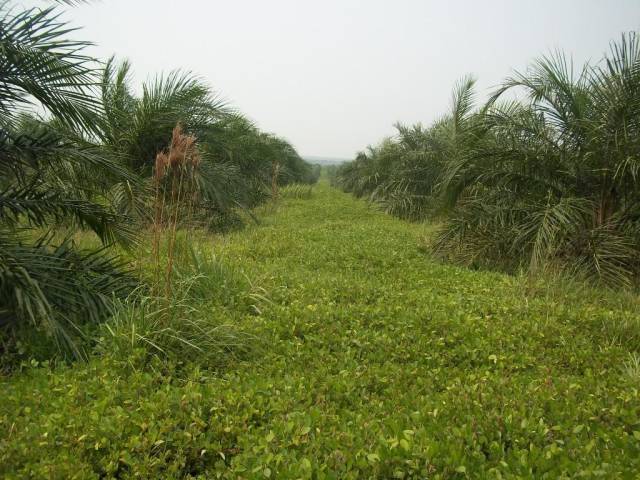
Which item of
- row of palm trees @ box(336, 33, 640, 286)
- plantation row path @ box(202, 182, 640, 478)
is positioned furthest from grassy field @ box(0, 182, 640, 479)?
row of palm trees @ box(336, 33, 640, 286)

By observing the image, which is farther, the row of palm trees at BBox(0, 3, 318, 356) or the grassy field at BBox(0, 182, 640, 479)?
the row of palm trees at BBox(0, 3, 318, 356)

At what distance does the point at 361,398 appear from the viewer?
8.93ft

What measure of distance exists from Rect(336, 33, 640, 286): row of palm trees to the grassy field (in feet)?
3.45

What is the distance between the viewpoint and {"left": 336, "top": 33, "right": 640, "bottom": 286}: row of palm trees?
17.6 feet

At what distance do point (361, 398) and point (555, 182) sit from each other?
4.70m

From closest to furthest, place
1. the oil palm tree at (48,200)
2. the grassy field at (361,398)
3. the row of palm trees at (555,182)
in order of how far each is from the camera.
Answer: the grassy field at (361,398)
the oil palm tree at (48,200)
the row of palm trees at (555,182)

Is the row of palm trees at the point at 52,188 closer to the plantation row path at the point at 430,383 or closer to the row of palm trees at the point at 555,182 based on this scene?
the plantation row path at the point at 430,383

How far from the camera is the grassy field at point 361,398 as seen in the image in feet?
6.73

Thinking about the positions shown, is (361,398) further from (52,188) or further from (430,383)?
(52,188)

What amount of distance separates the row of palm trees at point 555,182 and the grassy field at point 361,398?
41.4 inches

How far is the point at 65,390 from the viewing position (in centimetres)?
260

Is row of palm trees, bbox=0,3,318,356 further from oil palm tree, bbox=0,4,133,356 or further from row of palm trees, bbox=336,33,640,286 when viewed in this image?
row of palm trees, bbox=336,33,640,286

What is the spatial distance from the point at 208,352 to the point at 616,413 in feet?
7.56

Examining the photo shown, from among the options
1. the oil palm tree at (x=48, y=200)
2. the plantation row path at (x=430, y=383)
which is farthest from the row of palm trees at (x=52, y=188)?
the plantation row path at (x=430, y=383)
